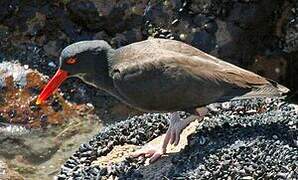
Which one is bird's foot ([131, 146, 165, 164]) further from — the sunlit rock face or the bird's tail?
the sunlit rock face

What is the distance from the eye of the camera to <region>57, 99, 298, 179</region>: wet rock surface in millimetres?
7320

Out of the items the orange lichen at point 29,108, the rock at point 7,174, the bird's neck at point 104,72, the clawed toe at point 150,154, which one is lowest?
the rock at point 7,174

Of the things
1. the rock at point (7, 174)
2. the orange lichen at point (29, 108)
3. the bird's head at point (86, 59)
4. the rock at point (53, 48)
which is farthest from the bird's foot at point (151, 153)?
the rock at point (53, 48)

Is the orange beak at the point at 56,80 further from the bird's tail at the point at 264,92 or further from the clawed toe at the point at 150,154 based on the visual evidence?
the bird's tail at the point at 264,92

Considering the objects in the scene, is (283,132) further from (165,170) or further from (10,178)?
(10,178)

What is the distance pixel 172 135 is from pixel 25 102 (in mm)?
2672

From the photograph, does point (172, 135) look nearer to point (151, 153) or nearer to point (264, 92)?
point (151, 153)

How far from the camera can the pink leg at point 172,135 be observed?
25.8 ft

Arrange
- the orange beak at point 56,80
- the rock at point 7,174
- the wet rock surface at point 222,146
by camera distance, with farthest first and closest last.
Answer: the rock at point 7,174, the orange beak at point 56,80, the wet rock surface at point 222,146

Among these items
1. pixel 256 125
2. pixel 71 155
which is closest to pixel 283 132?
pixel 256 125

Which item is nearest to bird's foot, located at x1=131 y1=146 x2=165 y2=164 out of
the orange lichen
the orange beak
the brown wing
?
the brown wing

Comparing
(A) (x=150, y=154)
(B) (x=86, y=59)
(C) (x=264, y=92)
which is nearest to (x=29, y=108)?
(B) (x=86, y=59)

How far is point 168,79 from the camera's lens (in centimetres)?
758

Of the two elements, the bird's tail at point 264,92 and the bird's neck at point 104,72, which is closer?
the bird's tail at point 264,92
